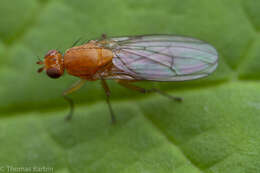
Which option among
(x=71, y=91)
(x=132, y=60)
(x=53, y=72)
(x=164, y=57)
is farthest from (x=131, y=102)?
(x=53, y=72)

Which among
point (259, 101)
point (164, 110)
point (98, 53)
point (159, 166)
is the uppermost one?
point (98, 53)

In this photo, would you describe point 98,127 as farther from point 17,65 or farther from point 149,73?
point 17,65

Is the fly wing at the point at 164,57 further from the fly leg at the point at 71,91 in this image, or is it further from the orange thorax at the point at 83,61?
the fly leg at the point at 71,91

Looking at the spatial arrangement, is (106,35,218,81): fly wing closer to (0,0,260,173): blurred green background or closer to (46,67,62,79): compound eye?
(0,0,260,173): blurred green background

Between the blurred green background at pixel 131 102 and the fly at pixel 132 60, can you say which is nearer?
the blurred green background at pixel 131 102

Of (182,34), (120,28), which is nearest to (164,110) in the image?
(182,34)

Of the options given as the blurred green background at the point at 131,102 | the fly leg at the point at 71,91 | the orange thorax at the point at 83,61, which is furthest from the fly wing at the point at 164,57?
the fly leg at the point at 71,91
